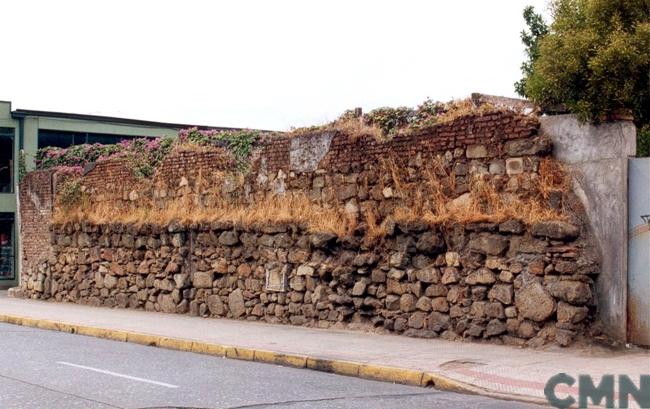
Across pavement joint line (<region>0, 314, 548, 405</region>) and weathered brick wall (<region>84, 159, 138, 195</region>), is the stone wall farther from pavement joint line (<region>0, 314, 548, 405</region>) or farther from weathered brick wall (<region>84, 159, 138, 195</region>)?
pavement joint line (<region>0, 314, 548, 405</region>)

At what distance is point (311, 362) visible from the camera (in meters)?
12.5

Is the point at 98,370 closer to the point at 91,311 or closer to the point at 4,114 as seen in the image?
the point at 91,311

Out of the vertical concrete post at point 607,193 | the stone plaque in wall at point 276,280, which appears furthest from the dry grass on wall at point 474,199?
the stone plaque in wall at point 276,280

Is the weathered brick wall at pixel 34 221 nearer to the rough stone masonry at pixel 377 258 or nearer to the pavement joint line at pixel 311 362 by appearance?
the rough stone masonry at pixel 377 258

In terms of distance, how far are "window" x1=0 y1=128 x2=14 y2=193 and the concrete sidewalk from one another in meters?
14.9

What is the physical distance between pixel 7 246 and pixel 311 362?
75.1ft

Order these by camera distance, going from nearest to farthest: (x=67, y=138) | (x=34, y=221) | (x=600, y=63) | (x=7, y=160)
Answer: (x=600, y=63) < (x=34, y=221) < (x=7, y=160) < (x=67, y=138)

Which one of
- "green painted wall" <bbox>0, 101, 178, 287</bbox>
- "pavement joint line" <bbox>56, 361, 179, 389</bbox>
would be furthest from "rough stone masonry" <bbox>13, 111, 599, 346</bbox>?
"green painted wall" <bbox>0, 101, 178, 287</bbox>

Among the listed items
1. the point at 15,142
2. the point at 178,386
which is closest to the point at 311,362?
the point at 178,386

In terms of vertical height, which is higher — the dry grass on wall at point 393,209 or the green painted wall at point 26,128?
the green painted wall at point 26,128

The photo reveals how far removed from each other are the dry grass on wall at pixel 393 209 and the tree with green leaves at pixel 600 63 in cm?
110

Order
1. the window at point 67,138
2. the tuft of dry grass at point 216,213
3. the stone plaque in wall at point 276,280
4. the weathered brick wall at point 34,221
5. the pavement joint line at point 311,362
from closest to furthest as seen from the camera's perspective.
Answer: the pavement joint line at point 311,362 < the tuft of dry grass at point 216,213 < the stone plaque in wall at point 276,280 < the weathered brick wall at point 34,221 < the window at point 67,138

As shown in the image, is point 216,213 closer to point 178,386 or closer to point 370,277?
point 370,277

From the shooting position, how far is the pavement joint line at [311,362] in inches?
410
